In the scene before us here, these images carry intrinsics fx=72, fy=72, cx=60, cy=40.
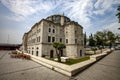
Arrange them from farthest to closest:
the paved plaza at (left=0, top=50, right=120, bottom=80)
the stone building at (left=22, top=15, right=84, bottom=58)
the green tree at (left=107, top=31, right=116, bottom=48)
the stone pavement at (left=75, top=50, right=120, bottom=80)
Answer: the green tree at (left=107, top=31, right=116, bottom=48) → the stone building at (left=22, top=15, right=84, bottom=58) → the paved plaza at (left=0, top=50, right=120, bottom=80) → the stone pavement at (left=75, top=50, right=120, bottom=80)

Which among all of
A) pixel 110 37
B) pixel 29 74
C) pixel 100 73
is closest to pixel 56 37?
pixel 29 74

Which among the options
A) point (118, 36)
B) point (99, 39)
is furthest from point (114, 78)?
point (118, 36)

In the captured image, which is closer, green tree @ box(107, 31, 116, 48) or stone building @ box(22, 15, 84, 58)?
stone building @ box(22, 15, 84, 58)

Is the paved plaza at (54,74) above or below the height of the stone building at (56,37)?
Result: below

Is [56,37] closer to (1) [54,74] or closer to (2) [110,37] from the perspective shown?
(1) [54,74]

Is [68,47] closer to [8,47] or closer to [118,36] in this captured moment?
[118,36]

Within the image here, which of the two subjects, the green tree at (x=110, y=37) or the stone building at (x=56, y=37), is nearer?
the stone building at (x=56, y=37)

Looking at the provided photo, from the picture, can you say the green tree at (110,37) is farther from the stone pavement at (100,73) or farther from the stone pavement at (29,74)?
the stone pavement at (29,74)

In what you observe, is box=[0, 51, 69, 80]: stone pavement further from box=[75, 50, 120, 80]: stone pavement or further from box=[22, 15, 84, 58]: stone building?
box=[22, 15, 84, 58]: stone building

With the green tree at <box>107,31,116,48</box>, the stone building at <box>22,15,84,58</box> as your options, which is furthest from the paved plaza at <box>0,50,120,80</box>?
the green tree at <box>107,31,116,48</box>

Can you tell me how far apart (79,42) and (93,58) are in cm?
1765

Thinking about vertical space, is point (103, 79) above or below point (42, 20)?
below

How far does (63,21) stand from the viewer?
99.7ft

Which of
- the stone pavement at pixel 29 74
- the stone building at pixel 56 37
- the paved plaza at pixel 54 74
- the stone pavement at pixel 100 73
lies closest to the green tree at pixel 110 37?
the stone building at pixel 56 37
